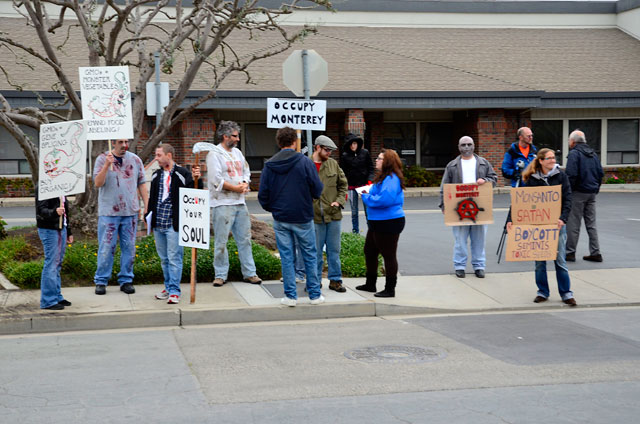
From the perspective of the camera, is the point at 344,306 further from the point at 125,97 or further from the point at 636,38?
the point at 636,38

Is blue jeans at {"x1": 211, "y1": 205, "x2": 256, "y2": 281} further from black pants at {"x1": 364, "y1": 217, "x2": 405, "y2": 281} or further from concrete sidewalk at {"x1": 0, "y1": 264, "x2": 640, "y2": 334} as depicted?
black pants at {"x1": 364, "y1": 217, "x2": 405, "y2": 281}

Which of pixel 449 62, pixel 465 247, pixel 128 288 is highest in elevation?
pixel 449 62

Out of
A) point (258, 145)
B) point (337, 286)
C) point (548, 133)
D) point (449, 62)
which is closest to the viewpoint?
point (337, 286)

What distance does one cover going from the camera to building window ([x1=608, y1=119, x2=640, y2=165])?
1156 inches

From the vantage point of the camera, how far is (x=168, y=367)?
6.74m

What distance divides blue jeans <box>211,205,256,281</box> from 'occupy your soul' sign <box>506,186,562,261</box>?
333 centimetres

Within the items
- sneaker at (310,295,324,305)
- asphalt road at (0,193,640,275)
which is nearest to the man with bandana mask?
asphalt road at (0,193,640,275)

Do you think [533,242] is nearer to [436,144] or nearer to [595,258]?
[595,258]

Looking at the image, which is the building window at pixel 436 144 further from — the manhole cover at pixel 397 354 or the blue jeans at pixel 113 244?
the manhole cover at pixel 397 354

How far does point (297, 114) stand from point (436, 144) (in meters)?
19.5

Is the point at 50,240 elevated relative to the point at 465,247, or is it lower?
elevated

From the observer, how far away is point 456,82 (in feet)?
87.9

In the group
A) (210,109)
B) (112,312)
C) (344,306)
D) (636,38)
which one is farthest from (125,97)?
(636,38)

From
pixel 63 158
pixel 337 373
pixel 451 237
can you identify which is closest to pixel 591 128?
pixel 451 237
